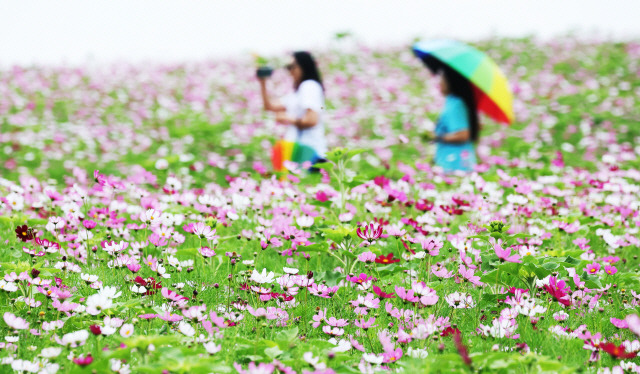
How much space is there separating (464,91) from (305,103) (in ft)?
6.38

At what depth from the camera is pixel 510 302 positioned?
279cm

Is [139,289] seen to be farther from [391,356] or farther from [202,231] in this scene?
[391,356]

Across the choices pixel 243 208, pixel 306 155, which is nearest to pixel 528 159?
pixel 306 155

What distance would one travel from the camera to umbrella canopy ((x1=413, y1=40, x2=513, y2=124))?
668 centimetres

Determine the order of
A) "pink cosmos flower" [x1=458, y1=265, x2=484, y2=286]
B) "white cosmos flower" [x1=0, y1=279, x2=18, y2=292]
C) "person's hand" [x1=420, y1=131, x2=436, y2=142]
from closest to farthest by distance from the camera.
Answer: "white cosmos flower" [x1=0, y1=279, x2=18, y2=292] → "pink cosmos flower" [x1=458, y1=265, x2=484, y2=286] → "person's hand" [x1=420, y1=131, x2=436, y2=142]

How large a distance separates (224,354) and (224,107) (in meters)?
10.8

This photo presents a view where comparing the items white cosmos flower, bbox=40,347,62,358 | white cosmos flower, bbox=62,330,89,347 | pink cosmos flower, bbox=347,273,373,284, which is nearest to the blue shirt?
pink cosmos flower, bbox=347,273,373,284

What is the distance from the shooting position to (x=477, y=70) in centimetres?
674

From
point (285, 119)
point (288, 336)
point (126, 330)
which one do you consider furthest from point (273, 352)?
point (285, 119)

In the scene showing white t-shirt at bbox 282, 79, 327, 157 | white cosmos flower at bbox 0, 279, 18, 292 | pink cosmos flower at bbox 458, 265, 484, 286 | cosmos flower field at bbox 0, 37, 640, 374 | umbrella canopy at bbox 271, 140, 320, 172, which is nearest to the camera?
cosmos flower field at bbox 0, 37, 640, 374

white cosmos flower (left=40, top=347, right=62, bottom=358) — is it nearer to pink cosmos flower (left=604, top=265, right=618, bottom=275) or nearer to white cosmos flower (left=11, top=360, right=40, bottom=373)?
white cosmos flower (left=11, top=360, right=40, bottom=373)

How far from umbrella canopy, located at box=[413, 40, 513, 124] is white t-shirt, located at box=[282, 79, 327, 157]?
4.51 feet

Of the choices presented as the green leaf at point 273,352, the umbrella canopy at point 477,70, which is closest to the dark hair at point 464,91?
the umbrella canopy at point 477,70

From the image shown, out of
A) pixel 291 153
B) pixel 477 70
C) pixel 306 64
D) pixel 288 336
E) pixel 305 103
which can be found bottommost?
pixel 291 153
